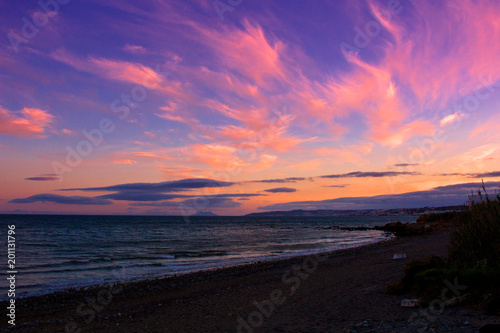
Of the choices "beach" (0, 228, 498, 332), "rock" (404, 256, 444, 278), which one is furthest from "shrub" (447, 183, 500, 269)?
"beach" (0, 228, 498, 332)

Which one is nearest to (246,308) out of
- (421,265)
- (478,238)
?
(421,265)

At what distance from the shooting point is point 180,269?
22812 mm

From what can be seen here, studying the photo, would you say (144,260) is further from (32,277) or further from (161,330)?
(161,330)

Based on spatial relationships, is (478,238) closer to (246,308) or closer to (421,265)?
(421,265)

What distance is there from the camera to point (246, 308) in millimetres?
11070

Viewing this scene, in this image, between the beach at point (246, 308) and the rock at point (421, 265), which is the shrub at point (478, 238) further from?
the beach at point (246, 308)

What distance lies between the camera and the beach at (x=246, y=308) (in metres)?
7.72

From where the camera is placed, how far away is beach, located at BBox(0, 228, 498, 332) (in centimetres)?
772

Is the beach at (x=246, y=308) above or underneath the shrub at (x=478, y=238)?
underneath

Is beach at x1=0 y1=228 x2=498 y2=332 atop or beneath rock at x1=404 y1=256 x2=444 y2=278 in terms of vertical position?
A: beneath

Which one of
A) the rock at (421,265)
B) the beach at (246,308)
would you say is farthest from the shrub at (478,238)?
the beach at (246,308)

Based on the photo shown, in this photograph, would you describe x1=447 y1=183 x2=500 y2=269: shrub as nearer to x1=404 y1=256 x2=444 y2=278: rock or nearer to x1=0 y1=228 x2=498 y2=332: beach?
x1=404 y1=256 x2=444 y2=278: rock

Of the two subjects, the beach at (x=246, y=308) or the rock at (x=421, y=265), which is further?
the rock at (x=421, y=265)

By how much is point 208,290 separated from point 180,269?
28.0 feet
